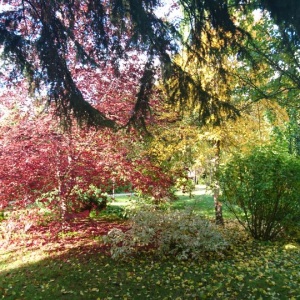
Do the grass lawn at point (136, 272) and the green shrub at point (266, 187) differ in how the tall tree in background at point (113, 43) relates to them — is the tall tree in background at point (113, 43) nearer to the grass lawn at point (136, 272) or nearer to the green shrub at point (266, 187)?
the grass lawn at point (136, 272)

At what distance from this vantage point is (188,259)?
4883mm

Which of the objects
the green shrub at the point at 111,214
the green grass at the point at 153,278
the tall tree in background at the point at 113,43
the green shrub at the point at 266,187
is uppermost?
the tall tree in background at the point at 113,43

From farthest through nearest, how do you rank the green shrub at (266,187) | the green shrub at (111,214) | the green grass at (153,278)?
the green shrub at (111,214) < the green shrub at (266,187) < the green grass at (153,278)

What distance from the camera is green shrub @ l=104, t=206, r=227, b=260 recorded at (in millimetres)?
4945

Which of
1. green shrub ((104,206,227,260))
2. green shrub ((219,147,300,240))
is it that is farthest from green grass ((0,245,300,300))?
green shrub ((219,147,300,240))

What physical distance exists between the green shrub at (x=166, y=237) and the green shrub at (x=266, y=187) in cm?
114

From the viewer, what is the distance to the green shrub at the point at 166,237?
4945 mm

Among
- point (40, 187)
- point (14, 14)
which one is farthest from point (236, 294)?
point (14, 14)

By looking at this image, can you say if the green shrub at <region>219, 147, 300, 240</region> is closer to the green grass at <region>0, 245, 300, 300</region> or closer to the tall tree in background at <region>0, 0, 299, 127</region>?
the green grass at <region>0, 245, 300, 300</region>

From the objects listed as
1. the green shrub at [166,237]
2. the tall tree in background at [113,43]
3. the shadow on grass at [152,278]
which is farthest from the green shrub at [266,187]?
the tall tree in background at [113,43]

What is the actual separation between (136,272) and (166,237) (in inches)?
34.1

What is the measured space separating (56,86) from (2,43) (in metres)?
0.77

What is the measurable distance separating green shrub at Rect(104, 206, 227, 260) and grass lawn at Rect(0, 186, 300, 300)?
183 mm

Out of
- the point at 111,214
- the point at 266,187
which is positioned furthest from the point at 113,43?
the point at 111,214
